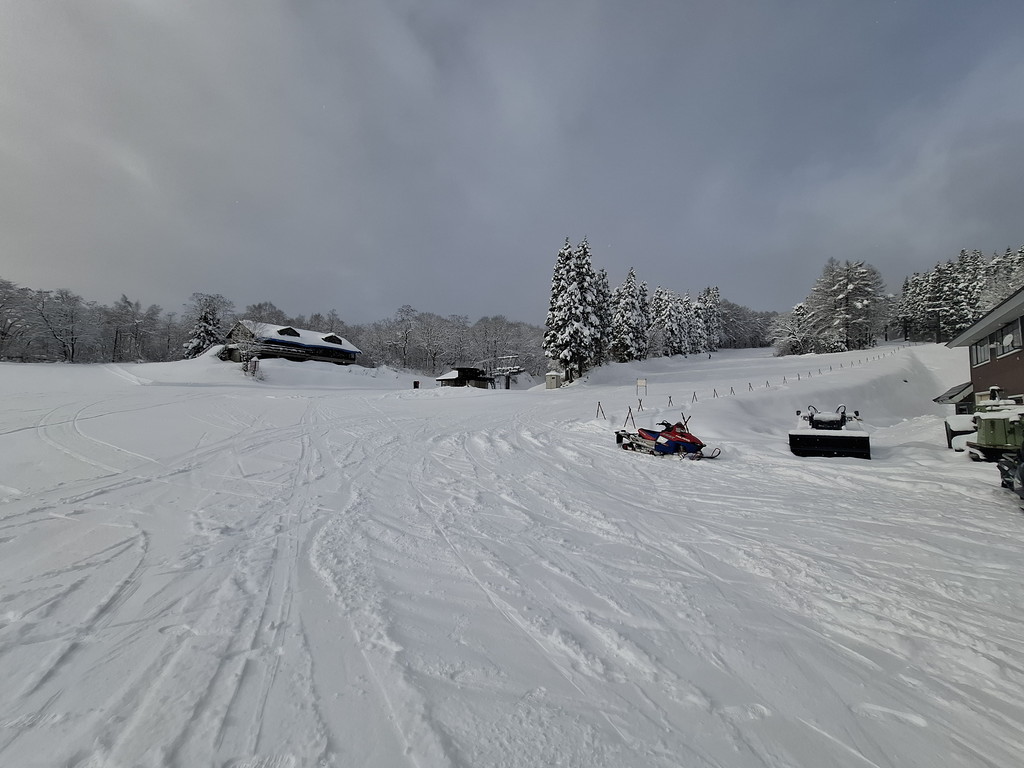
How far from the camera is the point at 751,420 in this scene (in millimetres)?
14586

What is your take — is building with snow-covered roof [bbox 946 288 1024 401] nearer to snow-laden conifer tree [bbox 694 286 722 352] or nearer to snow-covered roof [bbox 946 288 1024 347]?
snow-covered roof [bbox 946 288 1024 347]

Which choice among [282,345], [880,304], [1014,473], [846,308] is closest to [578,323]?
[1014,473]

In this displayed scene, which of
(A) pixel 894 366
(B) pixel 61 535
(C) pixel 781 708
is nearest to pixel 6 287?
(B) pixel 61 535

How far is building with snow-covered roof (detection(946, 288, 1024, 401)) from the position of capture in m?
13.8

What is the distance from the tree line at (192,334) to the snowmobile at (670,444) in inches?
1838

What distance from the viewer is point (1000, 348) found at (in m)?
15.6

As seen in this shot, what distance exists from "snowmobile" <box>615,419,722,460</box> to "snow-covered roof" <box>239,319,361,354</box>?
46329 millimetres

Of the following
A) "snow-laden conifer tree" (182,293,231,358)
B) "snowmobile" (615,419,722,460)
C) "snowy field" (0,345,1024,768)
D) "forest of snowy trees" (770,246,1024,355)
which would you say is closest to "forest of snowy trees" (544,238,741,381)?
"forest of snowy trees" (770,246,1024,355)

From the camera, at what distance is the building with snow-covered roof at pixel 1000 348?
13.8 metres

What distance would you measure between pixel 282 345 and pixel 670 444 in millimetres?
48000

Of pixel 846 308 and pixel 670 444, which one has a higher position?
pixel 846 308

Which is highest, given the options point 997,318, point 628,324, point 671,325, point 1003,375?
point 671,325

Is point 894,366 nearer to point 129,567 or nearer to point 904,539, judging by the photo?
point 904,539

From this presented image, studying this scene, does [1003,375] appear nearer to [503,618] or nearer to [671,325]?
[503,618]
